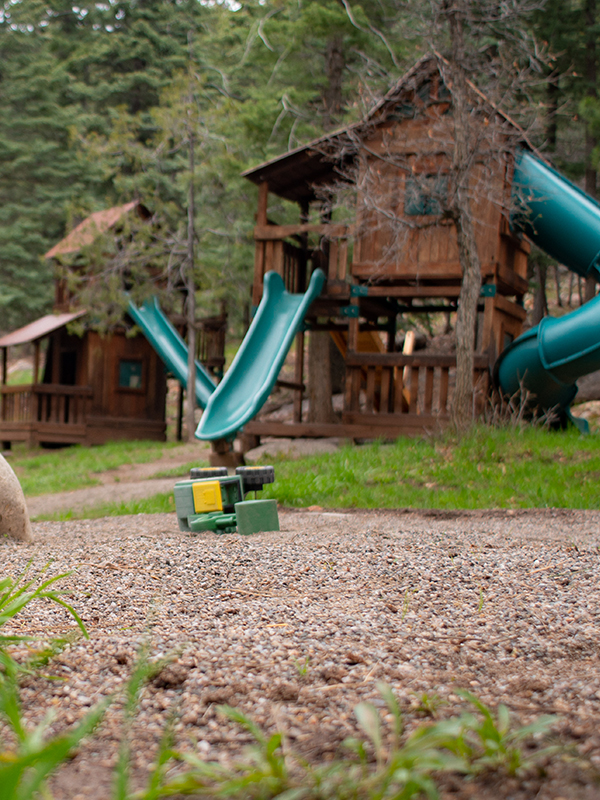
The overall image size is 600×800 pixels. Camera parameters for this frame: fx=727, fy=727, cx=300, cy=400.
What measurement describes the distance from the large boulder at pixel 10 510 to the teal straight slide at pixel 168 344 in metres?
11.7

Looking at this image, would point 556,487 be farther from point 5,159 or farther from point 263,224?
point 5,159

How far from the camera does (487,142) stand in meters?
10.1

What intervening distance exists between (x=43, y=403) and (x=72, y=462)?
4.54m

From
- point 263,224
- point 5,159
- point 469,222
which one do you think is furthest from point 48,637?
point 5,159

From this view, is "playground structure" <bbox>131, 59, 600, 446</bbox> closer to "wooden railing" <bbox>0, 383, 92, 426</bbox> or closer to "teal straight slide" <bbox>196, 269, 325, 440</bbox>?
"teal straight slide" <bbox>196, 269, 325, 440</bbox>

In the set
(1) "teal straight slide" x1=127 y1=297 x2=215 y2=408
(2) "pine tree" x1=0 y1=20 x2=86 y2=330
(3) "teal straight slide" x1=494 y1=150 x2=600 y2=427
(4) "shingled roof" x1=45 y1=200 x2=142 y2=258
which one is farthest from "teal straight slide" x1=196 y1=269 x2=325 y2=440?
(2) "pine tree" x1=0 y1=20 x2=86 y2=330

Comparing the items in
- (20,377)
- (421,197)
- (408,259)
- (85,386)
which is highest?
(421,197)

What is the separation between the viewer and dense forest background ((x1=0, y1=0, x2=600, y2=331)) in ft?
49.7

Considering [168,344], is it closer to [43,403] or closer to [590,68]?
[43,403]

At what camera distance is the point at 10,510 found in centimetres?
434

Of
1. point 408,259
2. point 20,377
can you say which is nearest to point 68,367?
point 20,377

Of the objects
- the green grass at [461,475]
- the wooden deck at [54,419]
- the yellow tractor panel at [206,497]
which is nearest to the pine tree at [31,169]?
the wooden deck at [54,419]

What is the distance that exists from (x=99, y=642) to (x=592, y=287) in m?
16.6

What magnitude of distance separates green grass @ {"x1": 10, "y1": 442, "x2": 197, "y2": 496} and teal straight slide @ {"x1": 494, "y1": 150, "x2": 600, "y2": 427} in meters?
6.76
